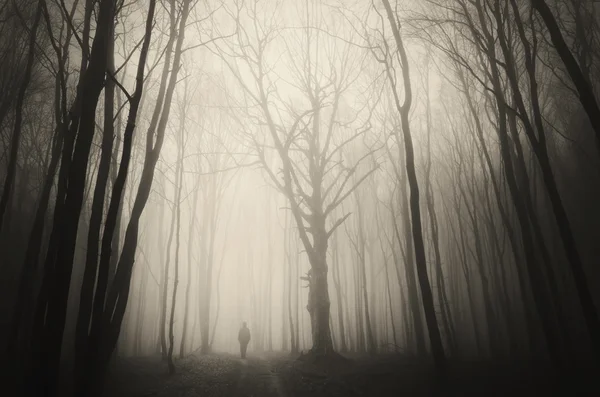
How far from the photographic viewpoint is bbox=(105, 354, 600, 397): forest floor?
4855 mm

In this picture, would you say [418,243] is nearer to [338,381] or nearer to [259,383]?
[338,381]

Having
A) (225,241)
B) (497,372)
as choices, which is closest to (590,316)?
(497,372)

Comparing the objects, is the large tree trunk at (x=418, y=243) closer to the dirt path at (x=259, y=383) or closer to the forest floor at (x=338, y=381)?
the forest floor at (x=338, y=381)

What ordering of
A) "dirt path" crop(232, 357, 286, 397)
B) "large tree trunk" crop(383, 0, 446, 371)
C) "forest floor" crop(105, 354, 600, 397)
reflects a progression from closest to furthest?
"forest floor" crop(105, 354, 600, 397), "large tree trunk" crop(383, 0, 446, 371), "dirt path" crop(232, 357, 286, 397)

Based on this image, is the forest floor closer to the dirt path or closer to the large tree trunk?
the dirt path

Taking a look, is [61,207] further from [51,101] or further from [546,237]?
[546,237]

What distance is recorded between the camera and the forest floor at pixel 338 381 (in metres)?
4.86

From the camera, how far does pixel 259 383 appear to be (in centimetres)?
769

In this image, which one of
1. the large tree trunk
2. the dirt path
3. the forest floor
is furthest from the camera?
the dirt path

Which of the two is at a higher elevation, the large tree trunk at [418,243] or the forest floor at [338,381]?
the large tree trunk at [418,243]

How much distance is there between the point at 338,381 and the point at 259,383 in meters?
2.14

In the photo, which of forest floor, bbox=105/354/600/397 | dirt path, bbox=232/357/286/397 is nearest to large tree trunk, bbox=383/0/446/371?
forest floor, bbox=105/354/600/397

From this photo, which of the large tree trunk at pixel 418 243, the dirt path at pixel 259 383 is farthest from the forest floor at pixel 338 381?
the large tree trunk at pixel 418 243

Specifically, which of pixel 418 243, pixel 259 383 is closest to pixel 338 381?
pixel 259 383
